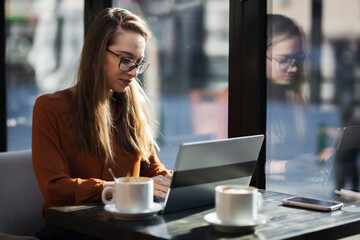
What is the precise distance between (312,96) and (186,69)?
2.38ft

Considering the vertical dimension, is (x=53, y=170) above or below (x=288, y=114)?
below

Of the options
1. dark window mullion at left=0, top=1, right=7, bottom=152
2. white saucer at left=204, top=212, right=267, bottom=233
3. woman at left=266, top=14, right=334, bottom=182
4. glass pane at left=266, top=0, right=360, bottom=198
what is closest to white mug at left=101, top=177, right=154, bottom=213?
white saucer at left=204, top=212, right=267, bottom=233

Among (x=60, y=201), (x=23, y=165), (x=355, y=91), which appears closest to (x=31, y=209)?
(x=23, y=165)

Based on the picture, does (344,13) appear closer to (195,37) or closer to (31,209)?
(195,37)

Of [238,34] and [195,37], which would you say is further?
[195,37]

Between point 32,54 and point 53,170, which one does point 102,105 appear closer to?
point 53,170

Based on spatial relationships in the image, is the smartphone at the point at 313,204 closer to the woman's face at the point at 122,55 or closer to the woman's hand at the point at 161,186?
the woman's hand at the point at 161,186

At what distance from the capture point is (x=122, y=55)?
1.79 m

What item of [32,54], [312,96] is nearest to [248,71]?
[312,96]

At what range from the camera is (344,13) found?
183 centimetres

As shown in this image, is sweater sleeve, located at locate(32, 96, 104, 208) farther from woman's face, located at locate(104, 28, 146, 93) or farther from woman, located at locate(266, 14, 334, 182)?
woman, located at locate(266, 14, 334, 182)

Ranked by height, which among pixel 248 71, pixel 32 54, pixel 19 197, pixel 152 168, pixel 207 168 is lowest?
pixel 19 197

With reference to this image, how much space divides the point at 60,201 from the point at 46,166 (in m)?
0.12

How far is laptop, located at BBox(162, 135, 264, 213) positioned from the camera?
1.34m
